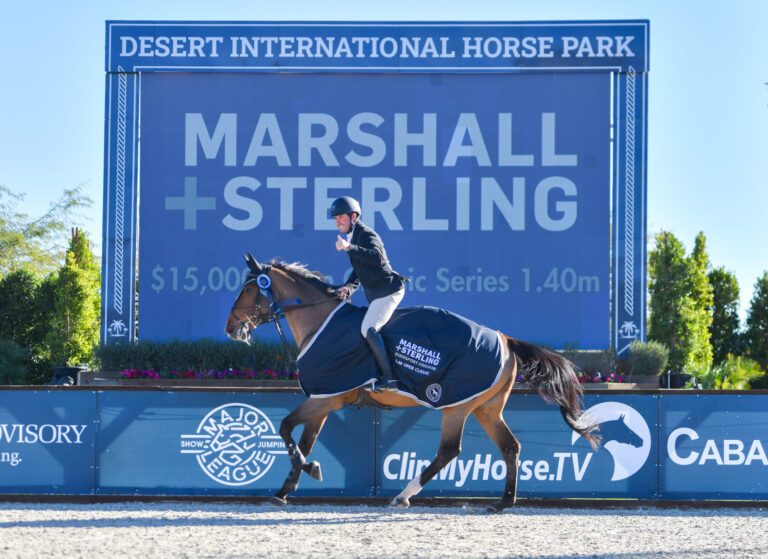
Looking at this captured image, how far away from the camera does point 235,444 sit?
28.6ft

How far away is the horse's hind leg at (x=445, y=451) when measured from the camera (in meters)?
7.93

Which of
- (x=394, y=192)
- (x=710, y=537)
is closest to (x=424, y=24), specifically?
(x=394, y=192)

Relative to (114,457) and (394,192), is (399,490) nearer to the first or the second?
(114,457)

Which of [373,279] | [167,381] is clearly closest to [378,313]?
[373,279]

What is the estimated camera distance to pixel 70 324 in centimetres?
1928

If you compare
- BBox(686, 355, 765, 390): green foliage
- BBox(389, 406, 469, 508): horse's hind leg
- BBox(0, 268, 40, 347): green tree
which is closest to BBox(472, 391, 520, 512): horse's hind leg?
BBox(389, 406, 469, 508): horse's hind leg

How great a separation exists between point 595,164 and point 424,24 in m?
4.35

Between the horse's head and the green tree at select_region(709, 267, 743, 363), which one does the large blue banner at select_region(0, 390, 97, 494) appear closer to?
the horse's head

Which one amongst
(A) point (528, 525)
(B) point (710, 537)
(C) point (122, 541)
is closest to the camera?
(C) point (122, 541)

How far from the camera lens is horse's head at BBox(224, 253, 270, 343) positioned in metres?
8.27

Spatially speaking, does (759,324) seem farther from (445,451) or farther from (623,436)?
(445,451)

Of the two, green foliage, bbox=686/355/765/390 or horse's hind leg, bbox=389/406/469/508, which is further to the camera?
green foliage, bbox=686/355/765/390

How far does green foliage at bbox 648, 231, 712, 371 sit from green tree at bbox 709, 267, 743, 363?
509cm

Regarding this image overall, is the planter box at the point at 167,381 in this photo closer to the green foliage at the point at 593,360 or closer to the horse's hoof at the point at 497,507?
the green foliage at the point at 593,360
